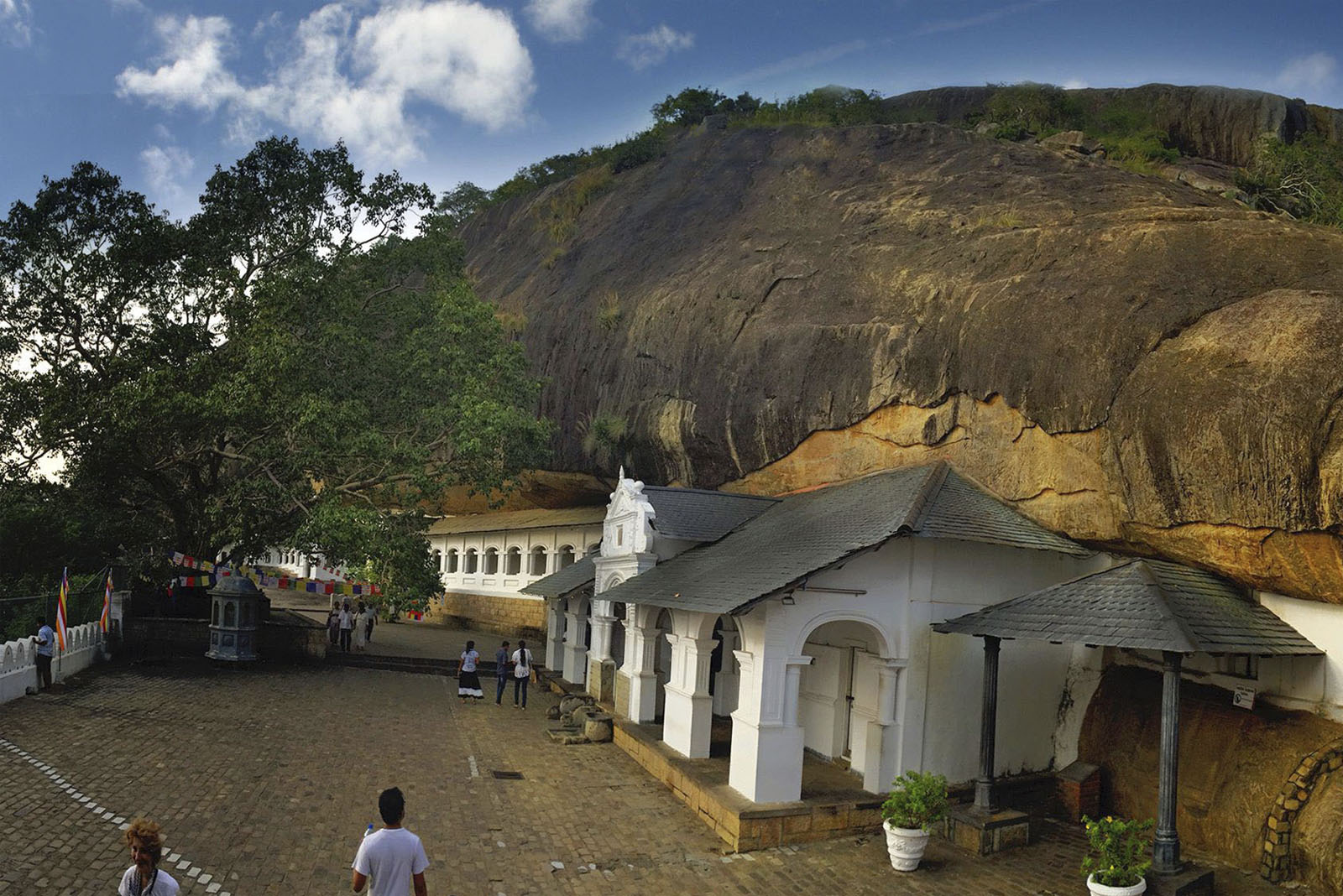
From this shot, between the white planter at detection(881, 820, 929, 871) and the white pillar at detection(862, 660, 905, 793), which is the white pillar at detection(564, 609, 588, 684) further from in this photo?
the white planter at detection(881, 820, 929, 871)

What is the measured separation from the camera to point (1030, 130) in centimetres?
2734

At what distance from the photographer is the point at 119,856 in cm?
1023

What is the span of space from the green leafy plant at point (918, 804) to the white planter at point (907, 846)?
9 centimetres

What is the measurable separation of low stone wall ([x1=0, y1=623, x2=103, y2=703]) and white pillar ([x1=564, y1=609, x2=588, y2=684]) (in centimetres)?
1088

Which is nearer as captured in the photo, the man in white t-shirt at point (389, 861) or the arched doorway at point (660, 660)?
the man in white t-shirt at point (389, 861)

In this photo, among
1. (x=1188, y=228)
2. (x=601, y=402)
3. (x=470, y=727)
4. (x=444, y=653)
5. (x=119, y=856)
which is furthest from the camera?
(x=444, y=653)

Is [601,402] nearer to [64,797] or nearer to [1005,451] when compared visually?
[1005,451]

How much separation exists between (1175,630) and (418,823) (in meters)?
9.25

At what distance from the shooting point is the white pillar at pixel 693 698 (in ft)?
49.0

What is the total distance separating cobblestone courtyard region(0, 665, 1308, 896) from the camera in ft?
33.7

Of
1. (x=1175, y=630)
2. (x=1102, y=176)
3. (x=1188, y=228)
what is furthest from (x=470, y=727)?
(x=1102, y=176)

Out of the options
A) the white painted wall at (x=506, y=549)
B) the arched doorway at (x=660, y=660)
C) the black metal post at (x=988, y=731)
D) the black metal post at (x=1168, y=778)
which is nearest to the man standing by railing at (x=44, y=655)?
the arched doorway at (x=660, y=660)

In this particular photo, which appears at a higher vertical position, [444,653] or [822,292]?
[822,292]

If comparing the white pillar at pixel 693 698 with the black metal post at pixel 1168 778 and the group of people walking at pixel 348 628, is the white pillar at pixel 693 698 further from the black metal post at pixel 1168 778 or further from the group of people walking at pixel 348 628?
the group of people walking at pixel 348 628
